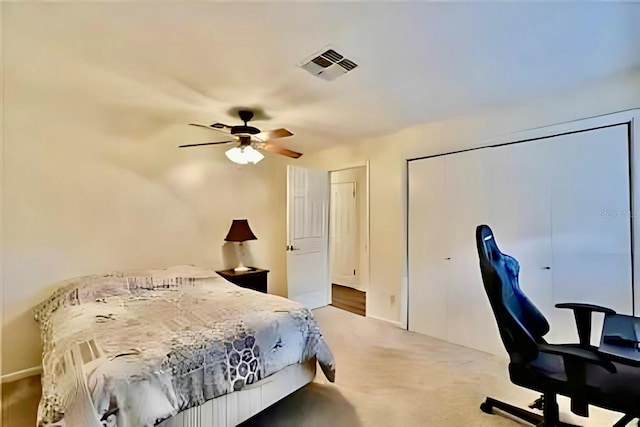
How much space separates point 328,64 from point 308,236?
2931mm

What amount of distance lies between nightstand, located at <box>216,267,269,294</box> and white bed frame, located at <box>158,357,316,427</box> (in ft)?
6.02

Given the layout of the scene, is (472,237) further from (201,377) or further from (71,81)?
(71,81)

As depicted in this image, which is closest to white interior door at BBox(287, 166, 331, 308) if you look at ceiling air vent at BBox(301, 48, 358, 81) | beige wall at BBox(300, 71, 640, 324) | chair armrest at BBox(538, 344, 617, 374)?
beige wall at BBox(300, 71, 640, 324)

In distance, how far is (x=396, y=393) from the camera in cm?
255

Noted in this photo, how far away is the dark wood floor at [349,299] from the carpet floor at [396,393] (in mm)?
1372

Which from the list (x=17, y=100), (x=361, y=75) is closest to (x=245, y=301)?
(x=361, y=75)

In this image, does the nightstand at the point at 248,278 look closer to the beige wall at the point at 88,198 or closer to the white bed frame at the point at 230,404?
the beige wall at the point at 88,198

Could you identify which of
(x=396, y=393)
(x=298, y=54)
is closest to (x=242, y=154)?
(x=298, y=54)

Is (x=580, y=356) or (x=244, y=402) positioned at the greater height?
(x=580, y=356)

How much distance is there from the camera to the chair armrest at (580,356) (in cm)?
149

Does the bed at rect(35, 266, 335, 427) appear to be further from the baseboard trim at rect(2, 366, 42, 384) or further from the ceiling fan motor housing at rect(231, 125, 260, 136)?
the ceiling fan motor housing at rect(231, 125, 260, 136)

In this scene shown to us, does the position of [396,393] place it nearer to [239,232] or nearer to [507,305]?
[507,305]

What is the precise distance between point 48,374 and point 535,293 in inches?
142

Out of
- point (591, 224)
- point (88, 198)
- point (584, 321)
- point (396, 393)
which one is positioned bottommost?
point (396, 393)
